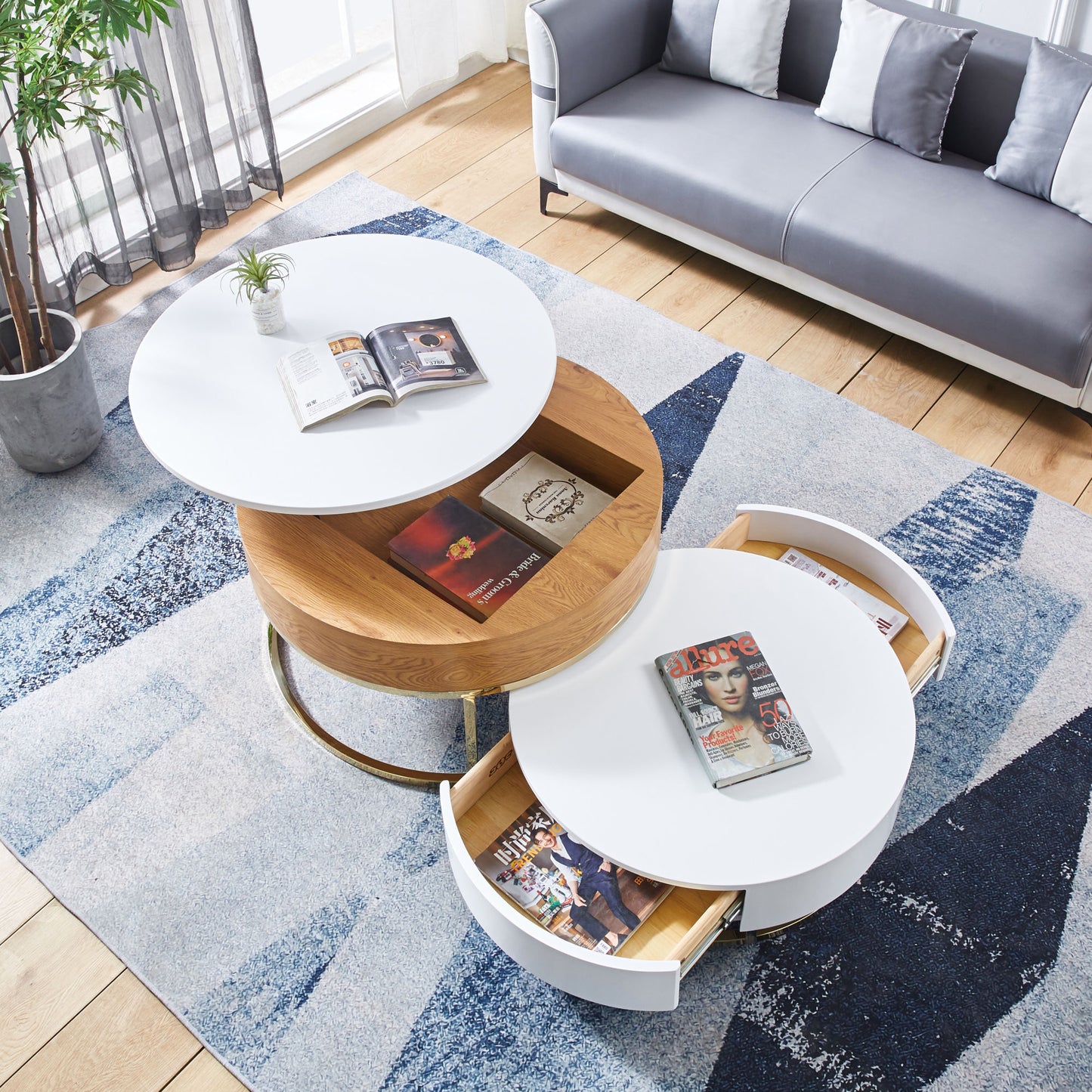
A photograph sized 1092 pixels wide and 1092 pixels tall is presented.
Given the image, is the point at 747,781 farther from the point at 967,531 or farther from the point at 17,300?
the point at 17,300

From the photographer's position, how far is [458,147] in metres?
3.50

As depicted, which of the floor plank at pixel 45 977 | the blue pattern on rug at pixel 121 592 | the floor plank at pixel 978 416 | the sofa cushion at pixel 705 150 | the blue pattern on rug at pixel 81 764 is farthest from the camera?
the sofa cushion at pixel 705 150

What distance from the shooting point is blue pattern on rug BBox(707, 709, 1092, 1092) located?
5.33 ft

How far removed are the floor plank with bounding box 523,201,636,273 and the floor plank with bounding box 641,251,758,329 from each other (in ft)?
0.77

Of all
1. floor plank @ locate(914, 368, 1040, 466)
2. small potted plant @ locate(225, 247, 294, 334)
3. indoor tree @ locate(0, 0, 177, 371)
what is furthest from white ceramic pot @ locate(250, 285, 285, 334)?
floor plank @ locate(914, 368, 1040, 466)

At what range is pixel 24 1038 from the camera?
1.66 metres

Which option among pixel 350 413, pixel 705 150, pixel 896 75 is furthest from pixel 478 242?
pixel 350 413

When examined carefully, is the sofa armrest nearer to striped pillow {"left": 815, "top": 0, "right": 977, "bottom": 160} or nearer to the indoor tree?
striped pillow {"left": 815, "top": 0, "right": 977, "bottom": 160}

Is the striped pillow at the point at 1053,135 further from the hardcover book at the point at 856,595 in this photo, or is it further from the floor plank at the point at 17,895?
the floor plank at the point at 17,895

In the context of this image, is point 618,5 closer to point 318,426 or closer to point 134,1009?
point 318,426

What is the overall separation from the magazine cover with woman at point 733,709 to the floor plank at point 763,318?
1287mm

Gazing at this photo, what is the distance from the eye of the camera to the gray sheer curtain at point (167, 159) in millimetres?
2727

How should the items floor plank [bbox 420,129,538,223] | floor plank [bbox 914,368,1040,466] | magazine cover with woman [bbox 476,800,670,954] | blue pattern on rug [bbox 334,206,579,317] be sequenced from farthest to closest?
floor plank [bbox 420,129,538,223], blue pattern on rug [bbox 334,206,579,317], floor plank [bbox 914,368,1040,466], magazine cover with woman [bbox 476,800,670,954]

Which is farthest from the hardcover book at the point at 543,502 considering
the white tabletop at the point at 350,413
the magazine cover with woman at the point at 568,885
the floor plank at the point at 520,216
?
the floor plank at the point at 520,216
